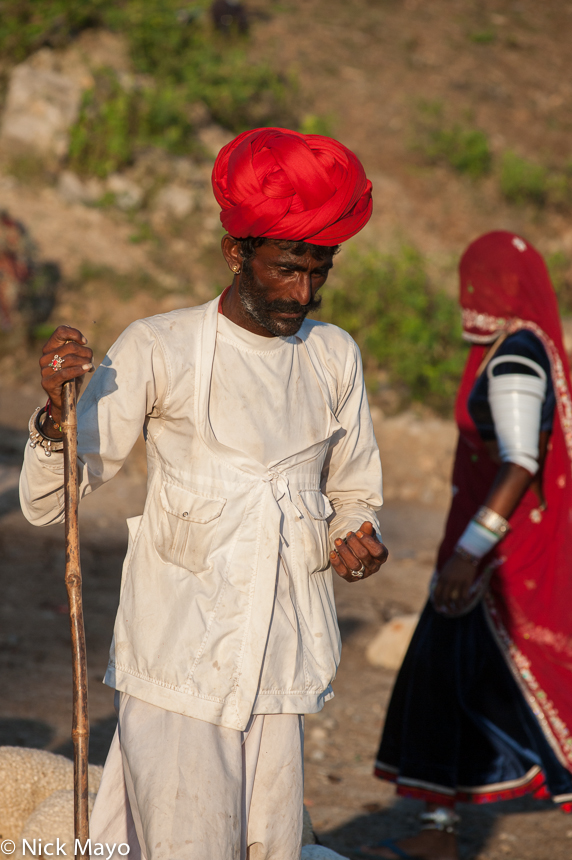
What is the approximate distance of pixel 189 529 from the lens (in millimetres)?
2076

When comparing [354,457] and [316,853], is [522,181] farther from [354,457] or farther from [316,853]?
[316,853]

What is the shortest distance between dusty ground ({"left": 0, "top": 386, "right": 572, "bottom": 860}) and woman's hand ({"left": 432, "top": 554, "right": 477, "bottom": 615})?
109cm

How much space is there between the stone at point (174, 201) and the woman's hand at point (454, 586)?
31.9 ft

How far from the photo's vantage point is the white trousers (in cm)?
193

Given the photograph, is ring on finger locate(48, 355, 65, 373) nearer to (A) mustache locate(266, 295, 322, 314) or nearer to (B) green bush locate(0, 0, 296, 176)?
(A) mustache locate(266, 295, 322, 314)

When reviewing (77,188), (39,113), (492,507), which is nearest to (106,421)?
(492,507)

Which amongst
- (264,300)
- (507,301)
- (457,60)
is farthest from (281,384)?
(457,60)

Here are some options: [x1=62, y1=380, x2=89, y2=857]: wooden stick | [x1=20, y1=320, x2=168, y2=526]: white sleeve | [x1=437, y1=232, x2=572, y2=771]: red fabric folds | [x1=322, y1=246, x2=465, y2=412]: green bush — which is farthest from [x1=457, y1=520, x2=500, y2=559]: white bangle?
[x1=322, y1=246, x2=465, y2=412]: green bush

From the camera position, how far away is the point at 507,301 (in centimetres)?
380

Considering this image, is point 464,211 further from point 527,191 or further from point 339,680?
point 339,680

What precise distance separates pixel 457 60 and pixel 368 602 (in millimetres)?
16243

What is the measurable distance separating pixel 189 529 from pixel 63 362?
1.59ft

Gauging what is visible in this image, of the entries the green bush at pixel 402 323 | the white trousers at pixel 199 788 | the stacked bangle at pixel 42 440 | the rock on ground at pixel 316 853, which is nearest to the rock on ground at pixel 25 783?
the rock on ground at pixel 316 853

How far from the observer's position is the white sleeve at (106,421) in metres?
1.99
